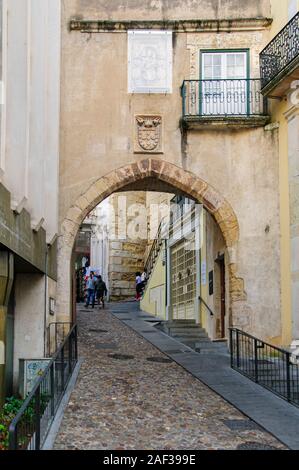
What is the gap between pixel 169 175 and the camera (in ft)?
50.5

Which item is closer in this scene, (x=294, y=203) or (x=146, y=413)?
(x=146, y=413)

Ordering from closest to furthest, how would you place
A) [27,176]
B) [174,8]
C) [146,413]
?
[146,413] → [27,176] → [174,8]

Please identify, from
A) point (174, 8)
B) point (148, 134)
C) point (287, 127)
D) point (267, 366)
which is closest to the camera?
point (267, 366)

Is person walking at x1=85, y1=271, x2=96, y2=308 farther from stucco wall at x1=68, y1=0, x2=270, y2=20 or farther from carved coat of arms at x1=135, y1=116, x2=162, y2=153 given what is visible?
stucco wall at x1=68, y1=0, x2=270, y2=20

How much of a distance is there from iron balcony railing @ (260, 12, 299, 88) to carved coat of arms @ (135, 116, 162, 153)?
248 cm

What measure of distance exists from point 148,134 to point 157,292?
386 inches

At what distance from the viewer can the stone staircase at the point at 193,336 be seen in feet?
50.4

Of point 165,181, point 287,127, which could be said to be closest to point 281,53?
point 287,127

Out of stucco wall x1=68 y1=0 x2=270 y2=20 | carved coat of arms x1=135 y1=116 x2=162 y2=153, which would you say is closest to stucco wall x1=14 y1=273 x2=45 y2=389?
carved coat of arms x1=135 y1=116 x2=162 y2=153

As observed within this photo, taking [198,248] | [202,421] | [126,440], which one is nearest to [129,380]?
[202,421]

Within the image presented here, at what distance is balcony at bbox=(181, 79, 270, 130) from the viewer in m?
15.4

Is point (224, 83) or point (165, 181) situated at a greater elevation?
point (224, 83)

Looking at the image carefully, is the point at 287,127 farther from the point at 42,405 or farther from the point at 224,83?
the point at 42,405

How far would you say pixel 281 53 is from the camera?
47.3 feet
